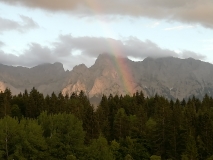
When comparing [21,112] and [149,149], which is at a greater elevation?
[21,112]

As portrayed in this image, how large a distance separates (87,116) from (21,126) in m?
24.5

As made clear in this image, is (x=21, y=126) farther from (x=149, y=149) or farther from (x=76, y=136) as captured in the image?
(x=149, y=149)

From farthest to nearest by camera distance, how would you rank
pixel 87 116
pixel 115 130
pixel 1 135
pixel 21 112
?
pixel 21 112 → pixel 115 130 → pixel 87 116 → pixel 1 135

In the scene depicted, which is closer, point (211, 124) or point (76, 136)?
point (76, 136)

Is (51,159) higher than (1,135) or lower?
lower

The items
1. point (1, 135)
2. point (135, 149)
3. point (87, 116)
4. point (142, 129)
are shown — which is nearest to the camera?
point (1, 135)

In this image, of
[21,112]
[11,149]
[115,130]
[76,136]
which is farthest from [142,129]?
[21,112]

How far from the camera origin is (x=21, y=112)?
114 metres

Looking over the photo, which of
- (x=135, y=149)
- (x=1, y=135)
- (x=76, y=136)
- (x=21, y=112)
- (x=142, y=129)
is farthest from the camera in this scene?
(x=21, y=112)

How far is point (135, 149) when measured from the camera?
249 feet

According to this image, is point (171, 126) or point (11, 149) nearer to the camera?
point (11, 149)

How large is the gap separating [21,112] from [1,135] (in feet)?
161

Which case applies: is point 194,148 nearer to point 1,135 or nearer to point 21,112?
point 1,135

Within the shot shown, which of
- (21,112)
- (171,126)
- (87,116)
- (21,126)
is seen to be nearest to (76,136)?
(21,126)
